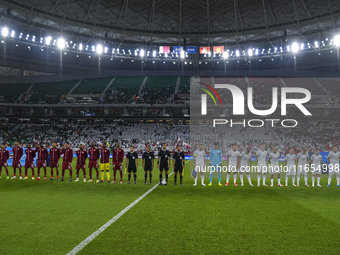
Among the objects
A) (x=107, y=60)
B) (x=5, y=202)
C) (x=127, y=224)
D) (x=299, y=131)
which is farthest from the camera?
(x=107, y=60)

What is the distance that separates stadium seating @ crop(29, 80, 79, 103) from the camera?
54.8 metres

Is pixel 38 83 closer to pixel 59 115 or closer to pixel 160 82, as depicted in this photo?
pixel 59 115

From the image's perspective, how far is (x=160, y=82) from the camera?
6044 cm

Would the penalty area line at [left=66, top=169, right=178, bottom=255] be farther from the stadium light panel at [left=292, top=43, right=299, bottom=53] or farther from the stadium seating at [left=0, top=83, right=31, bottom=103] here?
the stadium seating at [left=0, top=83, right=31, bottom=103]

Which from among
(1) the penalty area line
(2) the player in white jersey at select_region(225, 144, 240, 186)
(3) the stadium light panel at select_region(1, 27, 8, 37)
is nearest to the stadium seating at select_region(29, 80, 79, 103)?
(3) the stadium light panel at select_region(1, 27, 8, 37)

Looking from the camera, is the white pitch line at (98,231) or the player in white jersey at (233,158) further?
the player in white jersey at (233,158)

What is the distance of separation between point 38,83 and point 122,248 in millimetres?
65541

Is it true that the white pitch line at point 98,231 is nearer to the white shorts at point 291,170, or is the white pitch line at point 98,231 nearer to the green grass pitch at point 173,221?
the green grass pitch at point 173,221

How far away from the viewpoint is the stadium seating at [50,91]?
180ft

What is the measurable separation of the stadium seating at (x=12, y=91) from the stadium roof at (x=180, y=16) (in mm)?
17639

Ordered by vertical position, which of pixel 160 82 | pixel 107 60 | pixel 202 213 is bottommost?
pixel 202 213

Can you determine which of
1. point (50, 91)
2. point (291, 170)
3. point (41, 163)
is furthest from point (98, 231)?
point (50, 91)

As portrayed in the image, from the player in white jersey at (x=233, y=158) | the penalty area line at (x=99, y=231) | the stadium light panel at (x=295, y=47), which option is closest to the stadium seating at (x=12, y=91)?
the player in white jersey at (x=233, y=158)

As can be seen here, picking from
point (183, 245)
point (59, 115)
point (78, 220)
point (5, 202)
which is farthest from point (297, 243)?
point (59, 115)
